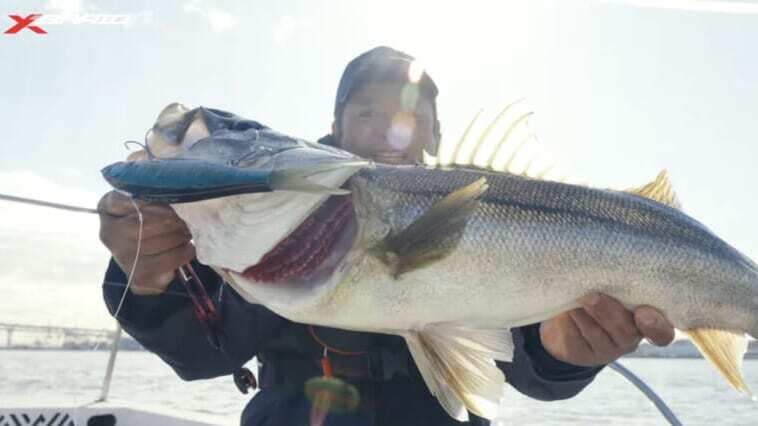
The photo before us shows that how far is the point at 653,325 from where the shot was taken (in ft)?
9.20

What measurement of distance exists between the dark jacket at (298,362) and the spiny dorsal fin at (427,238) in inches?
43.3

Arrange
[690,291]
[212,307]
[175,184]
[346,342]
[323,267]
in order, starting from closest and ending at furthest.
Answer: [175,184], [323,267], [690,291], [212,307], [346,342]

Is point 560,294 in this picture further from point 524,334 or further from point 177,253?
point 177,253

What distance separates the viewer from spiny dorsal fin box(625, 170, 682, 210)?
307 cm

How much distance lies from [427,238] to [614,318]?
999 millimetres

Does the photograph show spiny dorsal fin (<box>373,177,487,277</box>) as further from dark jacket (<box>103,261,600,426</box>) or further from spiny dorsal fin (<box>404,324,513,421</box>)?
dark jacket (<box>103,261,600,426</box>)

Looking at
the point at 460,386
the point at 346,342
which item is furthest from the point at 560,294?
the point at 346,342

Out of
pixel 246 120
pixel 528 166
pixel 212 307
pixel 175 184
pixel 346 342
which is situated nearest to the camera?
pixel 175 184

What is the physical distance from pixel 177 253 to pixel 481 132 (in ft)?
4.47

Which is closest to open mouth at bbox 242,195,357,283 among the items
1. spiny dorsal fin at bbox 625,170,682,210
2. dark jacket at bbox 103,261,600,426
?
dark jacket at bbox 103,261,600,426

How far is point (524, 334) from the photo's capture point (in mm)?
3496

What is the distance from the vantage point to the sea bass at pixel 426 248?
7.75ft

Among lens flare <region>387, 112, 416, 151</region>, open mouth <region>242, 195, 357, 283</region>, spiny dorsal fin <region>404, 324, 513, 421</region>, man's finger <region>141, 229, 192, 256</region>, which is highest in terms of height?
lens flare <region>387, 112, 416, 151</region>

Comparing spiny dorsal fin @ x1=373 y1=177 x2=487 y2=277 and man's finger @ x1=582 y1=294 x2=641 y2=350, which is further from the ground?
spiny dorsal fin @ x1=373 y1=177 x2=487 y2=277
